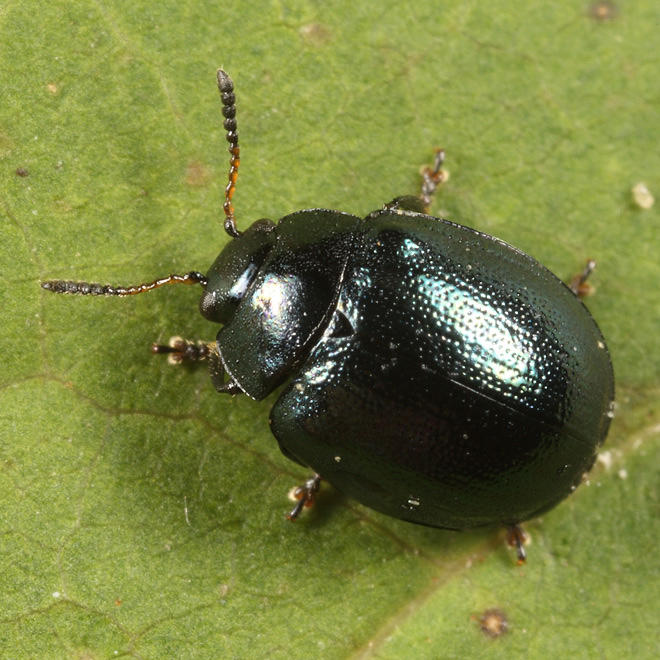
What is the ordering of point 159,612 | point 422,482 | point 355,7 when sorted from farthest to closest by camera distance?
1. point 355,7
2. point 159,612
3. point 422,482

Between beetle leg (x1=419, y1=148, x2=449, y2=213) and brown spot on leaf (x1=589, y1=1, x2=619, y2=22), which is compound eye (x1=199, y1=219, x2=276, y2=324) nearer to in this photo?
beetle leg (x1=419, y1=148, x2=449, y2=213)

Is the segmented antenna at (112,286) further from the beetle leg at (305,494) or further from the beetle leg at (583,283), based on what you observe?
the beetle leg at (583,283)

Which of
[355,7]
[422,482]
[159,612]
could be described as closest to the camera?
[422,482]

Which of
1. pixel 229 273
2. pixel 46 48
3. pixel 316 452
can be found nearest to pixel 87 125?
pixel 46 48

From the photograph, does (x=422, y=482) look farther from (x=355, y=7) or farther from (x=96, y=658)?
(x=355, y=7)

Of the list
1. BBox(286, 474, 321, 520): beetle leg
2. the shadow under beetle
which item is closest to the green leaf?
BBox(286, 474, 321, 520): beetle leg

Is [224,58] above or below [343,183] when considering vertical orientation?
above

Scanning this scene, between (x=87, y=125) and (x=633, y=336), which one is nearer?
(x=87, y=125)
